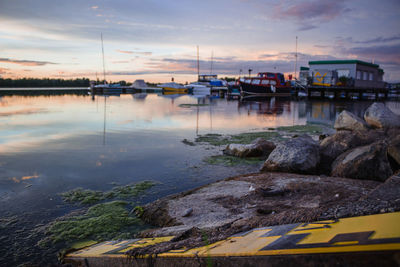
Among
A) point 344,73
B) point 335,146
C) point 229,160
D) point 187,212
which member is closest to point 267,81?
point 344,73

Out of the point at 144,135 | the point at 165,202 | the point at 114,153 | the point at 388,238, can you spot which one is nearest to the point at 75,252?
the point at 165,202

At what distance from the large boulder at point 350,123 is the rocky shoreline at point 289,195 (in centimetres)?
230

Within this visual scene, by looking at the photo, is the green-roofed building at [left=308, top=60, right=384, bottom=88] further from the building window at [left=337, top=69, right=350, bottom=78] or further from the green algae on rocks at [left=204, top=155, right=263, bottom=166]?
the green algae on rocks at [left=204, top=155, right=263, bottom=166]

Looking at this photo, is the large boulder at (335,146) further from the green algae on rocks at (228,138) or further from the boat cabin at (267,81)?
the boat cabin at (267,81)

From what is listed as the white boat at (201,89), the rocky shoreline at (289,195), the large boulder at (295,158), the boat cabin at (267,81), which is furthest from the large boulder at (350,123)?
the white boat at (201,89)

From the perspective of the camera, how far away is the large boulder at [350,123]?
9.85 metres

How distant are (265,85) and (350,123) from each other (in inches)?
1573

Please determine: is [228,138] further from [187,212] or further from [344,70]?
[344,70]

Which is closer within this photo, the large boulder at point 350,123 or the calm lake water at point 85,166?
the calm lake water at point 85,166

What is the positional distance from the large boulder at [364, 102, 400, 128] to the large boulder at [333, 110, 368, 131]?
375 millimetres

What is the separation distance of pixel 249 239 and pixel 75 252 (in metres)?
2.31

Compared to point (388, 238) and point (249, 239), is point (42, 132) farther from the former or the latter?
point (388, 238)

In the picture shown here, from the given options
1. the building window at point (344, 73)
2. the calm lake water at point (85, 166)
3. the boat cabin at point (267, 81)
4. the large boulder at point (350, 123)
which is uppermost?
the building window at point (344, 73)

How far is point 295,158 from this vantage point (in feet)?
21.2
